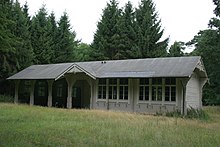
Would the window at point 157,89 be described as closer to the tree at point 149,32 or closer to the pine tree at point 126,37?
the tree at point 149,32

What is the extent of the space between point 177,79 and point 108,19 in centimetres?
2537

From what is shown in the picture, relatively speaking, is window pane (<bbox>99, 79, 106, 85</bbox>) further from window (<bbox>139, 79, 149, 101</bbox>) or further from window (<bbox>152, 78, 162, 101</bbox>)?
window (<bbox>152, 78, 162, 101</bbox>)

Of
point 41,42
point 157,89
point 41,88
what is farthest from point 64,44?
point 157,89

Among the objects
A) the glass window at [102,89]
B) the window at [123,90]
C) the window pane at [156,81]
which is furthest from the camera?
the glass window at [102,89]

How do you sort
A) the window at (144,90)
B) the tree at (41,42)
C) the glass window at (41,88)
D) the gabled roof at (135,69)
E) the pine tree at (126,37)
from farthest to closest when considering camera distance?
the pine tree at (126,37) < the tree at (41,42) < the glass window at (41,88) < the window at (144,90) < the gabled roof at (135,69)

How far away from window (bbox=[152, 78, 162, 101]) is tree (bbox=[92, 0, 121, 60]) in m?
20.8

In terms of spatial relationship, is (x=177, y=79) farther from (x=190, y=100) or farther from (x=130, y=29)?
(x=130, y=29)

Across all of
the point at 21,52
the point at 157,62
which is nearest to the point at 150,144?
the point at 157,62

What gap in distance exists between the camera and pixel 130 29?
141ft

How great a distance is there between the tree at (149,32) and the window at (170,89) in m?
18.1

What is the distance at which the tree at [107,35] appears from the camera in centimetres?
4422

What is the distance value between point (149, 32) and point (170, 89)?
20765mm

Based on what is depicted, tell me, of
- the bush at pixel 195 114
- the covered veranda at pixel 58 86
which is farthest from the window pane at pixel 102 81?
the bush at pixel 195 114

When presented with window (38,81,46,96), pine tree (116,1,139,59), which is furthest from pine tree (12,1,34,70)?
pine tree (116,1,139,59)
